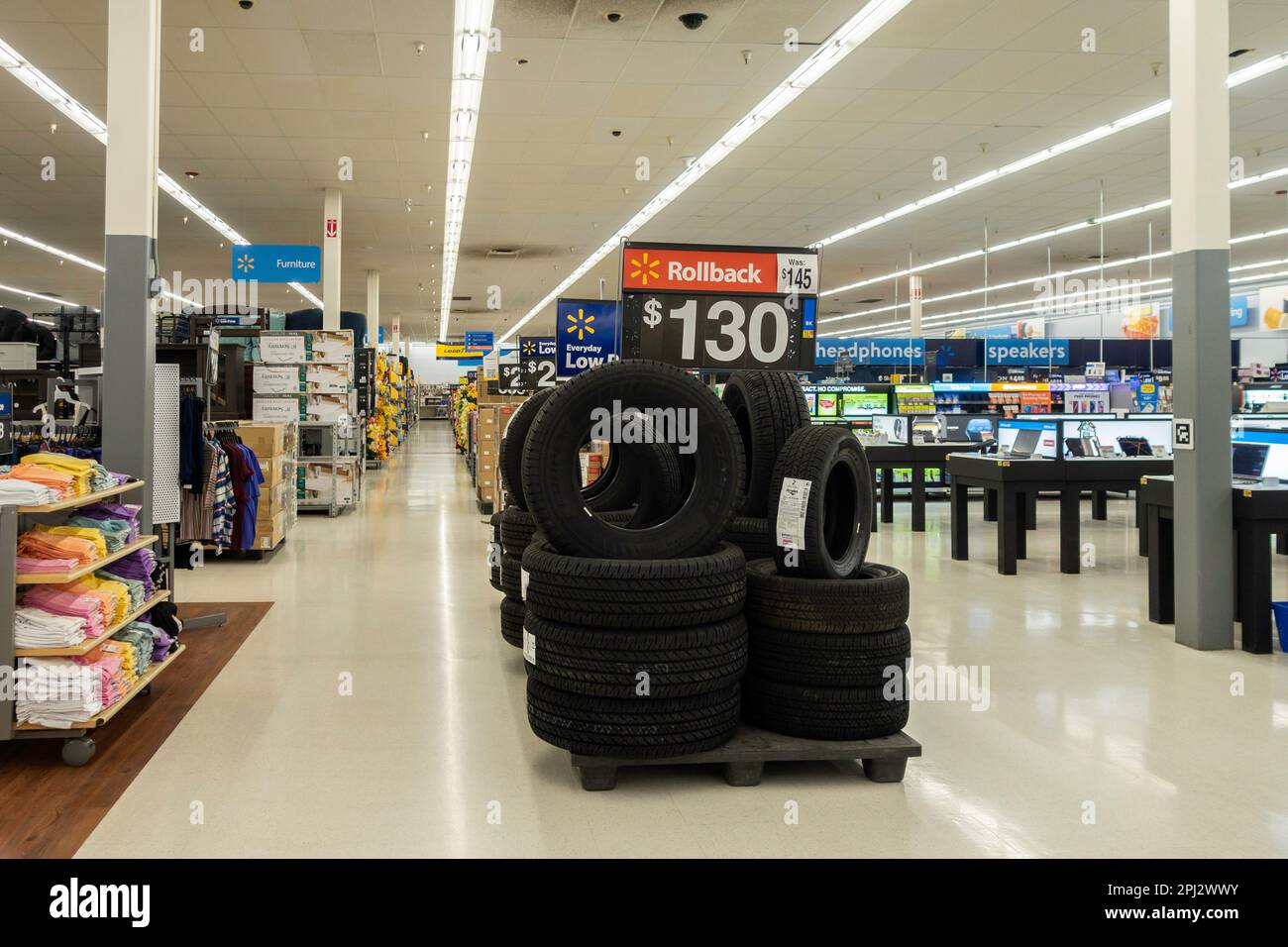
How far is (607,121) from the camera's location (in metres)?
10.0

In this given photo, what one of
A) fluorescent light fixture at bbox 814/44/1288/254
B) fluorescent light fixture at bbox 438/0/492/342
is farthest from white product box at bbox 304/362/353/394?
fluorescent light fixture at bbox 814/44/1288/254

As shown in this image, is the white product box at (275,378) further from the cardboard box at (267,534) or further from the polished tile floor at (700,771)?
the polished tile floor at (700,771)

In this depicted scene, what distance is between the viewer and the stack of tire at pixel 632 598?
2994 mm

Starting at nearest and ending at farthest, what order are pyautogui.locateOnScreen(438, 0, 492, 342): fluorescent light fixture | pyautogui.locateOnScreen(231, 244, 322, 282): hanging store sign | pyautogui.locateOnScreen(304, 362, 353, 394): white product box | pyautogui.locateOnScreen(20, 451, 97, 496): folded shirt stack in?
1. pyautogui.locateOnScreen(20, 451, 97, 496): folded shirt stack
2. pyautogui.locateOnScreen(438, 0, 492, 342): fluorescent light fixture
3. pyautogui.locateOnScreen(304, 362, 353, 394): white product box
4. pyautogui.locateOnScreen(231, 244, 322, 282): hanging store sign

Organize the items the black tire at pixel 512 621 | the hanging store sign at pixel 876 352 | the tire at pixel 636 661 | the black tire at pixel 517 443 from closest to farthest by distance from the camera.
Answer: the tire at pixel 636 661
the black tire at pixel 512 621
the black tire at pixel 517 443
the hanging store sign at pixel 876 352

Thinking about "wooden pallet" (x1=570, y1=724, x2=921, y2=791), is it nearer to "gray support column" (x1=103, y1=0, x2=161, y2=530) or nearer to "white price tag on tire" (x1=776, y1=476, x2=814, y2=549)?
"white price tag on tire" (x1=776, y1=476, x2=814, y2=549)

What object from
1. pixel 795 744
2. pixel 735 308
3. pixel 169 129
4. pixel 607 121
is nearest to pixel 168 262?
pixel 169 129

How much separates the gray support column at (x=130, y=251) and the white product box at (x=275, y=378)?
241 inches

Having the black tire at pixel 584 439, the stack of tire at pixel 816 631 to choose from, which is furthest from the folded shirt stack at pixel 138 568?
the stack of tire at pixel 816 631

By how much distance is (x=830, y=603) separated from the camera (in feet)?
10.5

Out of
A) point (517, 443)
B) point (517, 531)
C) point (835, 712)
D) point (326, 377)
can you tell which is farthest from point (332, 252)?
point (835, 712)

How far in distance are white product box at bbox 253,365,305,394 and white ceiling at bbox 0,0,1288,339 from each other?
254 cm

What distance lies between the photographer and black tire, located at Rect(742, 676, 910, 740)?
3.19 metres

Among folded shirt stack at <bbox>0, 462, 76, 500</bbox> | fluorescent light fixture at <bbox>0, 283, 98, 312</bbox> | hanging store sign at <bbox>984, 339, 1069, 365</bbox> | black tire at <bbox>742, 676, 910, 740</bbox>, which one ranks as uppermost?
fluorescent light fixture at <bbox>0, 283, 98, 312</bbox>
